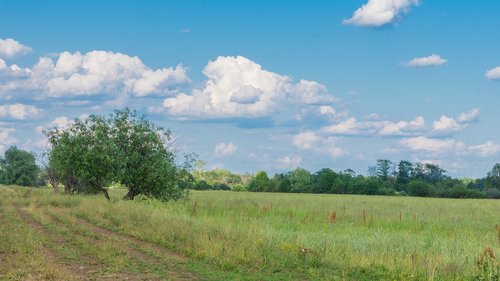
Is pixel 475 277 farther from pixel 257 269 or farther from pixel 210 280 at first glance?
pixel 210 280

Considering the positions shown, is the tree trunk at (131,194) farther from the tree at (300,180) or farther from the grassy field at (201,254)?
the tree at (300,180)

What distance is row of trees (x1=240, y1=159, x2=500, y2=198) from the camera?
329 ft

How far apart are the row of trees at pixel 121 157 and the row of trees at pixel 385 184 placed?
7035 cm

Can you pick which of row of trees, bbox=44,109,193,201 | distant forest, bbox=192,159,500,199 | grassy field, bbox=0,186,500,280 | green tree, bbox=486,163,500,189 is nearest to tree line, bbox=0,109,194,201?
row of trees, bbox=44,109,193,201

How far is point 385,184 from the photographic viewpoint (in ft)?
378

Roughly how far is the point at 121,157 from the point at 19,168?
77441 mm

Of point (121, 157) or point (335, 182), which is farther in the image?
point (335, 182)

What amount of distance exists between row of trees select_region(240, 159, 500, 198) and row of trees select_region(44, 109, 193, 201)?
231ft

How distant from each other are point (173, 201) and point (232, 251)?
22.7m

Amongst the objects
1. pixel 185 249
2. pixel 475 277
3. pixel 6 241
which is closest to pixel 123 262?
pixel 185 249

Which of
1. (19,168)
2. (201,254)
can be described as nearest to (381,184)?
(19,168)

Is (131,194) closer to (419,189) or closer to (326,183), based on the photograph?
(419,189)

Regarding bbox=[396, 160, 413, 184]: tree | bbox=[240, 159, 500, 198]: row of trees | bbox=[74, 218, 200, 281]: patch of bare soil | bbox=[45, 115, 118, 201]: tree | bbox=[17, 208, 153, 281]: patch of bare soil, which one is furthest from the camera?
Answer: bbox=[396, 160, 413, 184]: tree

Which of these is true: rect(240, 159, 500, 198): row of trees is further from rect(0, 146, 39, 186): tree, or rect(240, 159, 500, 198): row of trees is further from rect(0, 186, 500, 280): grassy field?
rect(0, 186, 500, 280): grassy field
